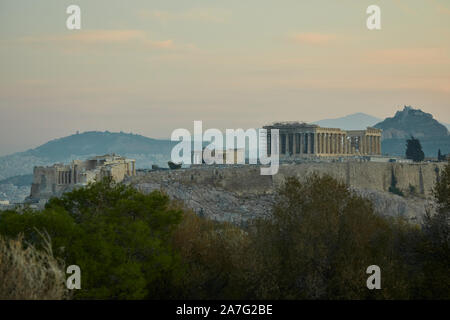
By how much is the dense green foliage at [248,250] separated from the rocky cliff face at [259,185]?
2239 cm

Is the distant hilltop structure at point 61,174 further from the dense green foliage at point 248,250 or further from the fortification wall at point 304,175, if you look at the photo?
the dense green foliage at point 248,250

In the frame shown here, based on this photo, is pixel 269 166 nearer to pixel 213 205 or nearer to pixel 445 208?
pixel 213 205

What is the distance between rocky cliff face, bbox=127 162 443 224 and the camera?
74.7 metres

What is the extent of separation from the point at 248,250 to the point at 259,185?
51.5 meters

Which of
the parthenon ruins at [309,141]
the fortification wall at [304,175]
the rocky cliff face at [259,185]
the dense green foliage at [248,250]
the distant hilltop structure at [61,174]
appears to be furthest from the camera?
the parthenon ruins at [309,141]

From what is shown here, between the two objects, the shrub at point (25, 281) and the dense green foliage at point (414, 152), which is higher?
the dense green foliage at point (414, 152)

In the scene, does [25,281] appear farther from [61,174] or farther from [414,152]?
[414,152]

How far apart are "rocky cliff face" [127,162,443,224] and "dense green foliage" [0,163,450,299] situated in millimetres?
22388

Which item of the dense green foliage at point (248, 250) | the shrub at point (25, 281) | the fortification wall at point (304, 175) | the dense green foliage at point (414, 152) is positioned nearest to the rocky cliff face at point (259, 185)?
the fortification wall at point (304, 175)

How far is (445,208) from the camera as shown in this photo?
42531 millimetres

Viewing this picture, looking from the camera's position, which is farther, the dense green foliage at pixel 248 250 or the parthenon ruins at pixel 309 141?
the parthenon ruins at pixel 309 141

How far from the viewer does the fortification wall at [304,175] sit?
8356 cm
